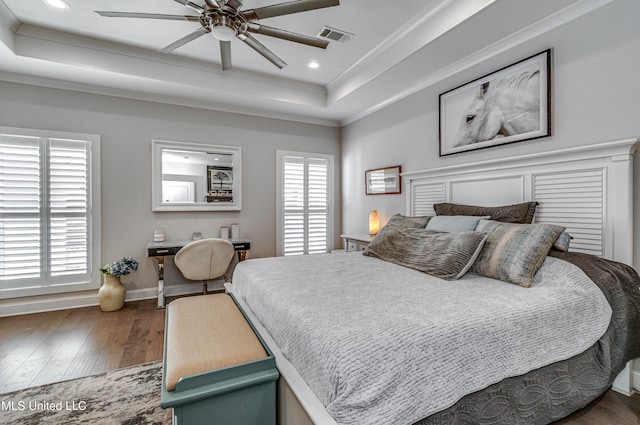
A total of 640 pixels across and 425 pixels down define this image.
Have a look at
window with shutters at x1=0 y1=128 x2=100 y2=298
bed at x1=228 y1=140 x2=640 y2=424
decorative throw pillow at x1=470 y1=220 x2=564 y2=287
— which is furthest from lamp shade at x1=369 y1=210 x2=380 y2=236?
window with shutters at x1=0 y1=128 x2=100 y2=298

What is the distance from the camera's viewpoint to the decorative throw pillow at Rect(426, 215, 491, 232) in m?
2.38

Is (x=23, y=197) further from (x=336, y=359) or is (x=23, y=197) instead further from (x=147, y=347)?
(x=336, y=359)

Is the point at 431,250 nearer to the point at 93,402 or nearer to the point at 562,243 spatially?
the point at 562,243

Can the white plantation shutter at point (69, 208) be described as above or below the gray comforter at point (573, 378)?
above

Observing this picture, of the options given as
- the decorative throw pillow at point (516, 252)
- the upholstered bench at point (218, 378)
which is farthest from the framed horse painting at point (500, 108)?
the upholstered bench at point (218, 378)

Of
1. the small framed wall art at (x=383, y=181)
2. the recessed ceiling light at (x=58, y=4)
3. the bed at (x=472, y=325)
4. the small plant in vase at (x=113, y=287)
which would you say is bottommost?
the small plant in vase at (x=113, y=287)

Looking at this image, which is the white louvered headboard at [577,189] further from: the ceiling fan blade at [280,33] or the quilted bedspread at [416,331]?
the ceiling fan blade at [280,33]

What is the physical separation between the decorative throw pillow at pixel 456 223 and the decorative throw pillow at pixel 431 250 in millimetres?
201

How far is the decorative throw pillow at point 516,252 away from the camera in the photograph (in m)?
1.80

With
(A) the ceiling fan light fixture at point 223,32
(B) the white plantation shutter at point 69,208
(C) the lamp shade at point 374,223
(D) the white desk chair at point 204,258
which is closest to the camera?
(A) the ceiling fan light fixture at point 223,32

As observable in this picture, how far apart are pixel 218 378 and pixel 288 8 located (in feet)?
7.24

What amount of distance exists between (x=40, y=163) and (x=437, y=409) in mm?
4374

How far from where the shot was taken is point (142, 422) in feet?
5.61

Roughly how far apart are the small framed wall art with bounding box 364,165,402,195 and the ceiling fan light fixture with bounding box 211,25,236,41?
2442mm
